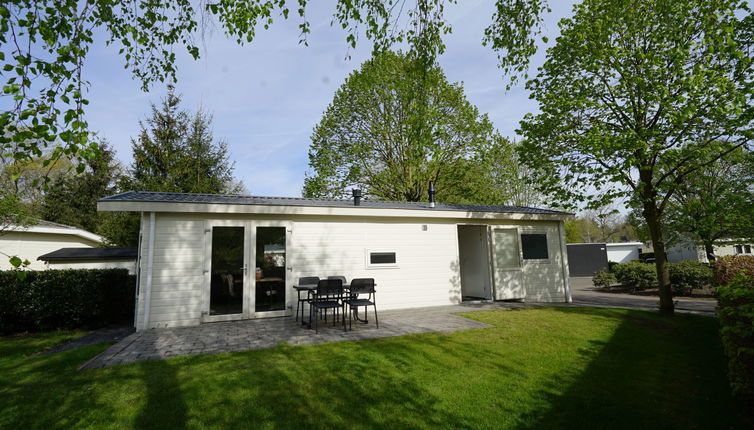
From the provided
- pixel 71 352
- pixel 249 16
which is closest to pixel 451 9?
pixel 249 16

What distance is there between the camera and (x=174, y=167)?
15.9 meters

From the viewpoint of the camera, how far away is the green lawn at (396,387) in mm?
3035

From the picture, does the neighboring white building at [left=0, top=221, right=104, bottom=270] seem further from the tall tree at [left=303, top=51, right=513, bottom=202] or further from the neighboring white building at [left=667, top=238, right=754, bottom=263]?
the neighboring white building at [left=667, top=238, right=754, bottom=263]

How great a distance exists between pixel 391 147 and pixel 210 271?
10.6m

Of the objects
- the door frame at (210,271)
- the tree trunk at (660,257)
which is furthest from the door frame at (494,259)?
the door frame at (210,271)

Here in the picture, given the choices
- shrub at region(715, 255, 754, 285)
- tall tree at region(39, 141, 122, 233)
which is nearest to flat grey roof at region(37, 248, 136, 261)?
tall tree at region(39, 141, 122, 233)

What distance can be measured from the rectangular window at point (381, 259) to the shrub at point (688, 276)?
11547mm

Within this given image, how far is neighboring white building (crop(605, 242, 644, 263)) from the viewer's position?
27.1m

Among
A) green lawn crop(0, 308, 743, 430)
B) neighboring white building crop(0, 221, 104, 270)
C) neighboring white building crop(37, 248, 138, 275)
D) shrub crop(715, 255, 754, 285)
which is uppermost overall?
neighboring white building crop(0, 221, 104, 270)

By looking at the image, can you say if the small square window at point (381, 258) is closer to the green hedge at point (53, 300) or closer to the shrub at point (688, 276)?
the green hedge at point (53, 300)

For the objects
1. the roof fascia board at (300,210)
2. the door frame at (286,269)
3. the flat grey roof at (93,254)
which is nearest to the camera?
the roof fascia board at (300,210)

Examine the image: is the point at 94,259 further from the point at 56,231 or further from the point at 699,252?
the point at 699,252

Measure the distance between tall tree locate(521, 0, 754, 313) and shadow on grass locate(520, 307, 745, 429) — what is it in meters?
3.61

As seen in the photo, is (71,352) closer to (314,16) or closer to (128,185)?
(314,16)
